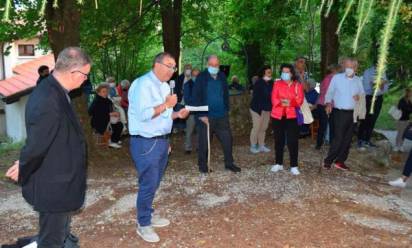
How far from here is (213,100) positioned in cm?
796

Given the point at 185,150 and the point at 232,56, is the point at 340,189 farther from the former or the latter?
the point at 232,56

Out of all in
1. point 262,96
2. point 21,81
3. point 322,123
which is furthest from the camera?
point 21,81

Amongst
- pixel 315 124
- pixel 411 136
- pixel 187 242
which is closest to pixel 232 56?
pixel 315 124

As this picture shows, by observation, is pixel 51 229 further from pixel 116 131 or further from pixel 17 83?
pixel 17 83

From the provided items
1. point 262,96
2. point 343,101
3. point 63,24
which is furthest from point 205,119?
point 63,24

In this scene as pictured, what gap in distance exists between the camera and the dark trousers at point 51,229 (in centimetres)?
358

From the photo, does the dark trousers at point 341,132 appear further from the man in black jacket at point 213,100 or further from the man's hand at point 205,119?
the man's hand at point 205,119

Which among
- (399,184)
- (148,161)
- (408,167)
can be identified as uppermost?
(148,161)

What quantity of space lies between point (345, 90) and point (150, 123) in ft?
13.9

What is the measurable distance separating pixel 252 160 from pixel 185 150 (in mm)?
1504

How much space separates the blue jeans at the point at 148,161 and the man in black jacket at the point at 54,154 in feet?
3.95

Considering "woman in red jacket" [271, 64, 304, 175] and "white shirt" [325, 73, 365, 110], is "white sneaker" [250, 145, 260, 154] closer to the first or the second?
"woman in red jacket" [271, 64, 304, 175]

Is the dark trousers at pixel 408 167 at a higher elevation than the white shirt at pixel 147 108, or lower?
lower

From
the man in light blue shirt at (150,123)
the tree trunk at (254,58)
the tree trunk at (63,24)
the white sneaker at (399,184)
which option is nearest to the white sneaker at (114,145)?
the tree trunk at (63,24)
